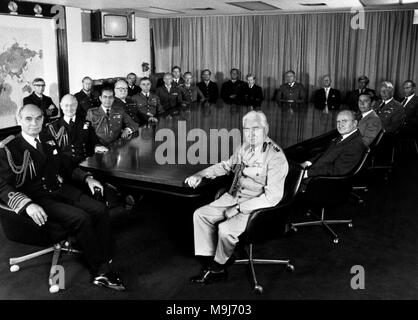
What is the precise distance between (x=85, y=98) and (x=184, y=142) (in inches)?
138

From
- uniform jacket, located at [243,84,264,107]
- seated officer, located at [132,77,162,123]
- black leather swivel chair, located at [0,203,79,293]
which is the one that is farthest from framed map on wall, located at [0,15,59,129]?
black leather swivel chair, located at [0,203,79,293]

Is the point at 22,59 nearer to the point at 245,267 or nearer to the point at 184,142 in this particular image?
the point at 184,142

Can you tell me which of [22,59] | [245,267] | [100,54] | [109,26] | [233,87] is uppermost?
[109,26]

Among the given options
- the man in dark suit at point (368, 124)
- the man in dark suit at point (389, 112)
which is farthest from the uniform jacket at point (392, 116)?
the man in dark suit at point (368, 124)

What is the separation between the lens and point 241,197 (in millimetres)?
3404

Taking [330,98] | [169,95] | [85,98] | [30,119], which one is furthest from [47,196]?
[330,98]

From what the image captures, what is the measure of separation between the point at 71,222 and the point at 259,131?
1.46m

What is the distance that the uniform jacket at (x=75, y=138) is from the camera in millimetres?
4289

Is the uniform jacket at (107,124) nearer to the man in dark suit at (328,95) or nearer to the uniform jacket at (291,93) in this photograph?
the uniform jacket at (291,93)

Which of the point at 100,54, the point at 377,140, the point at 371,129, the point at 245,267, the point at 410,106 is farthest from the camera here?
the point at 100,54

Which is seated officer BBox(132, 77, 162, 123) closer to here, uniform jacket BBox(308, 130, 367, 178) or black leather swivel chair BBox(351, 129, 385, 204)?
black leather swivel chair BBox(351, 129, 385, 204)

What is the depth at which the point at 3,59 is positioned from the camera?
23.4ft

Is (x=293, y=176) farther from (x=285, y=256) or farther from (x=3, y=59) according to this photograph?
(x=3, y=59)
